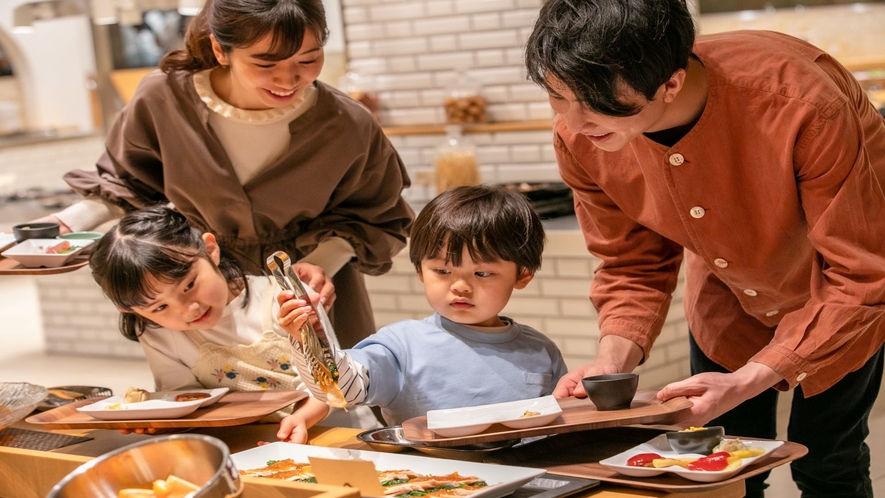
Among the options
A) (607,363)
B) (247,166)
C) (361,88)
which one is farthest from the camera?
(361,88)

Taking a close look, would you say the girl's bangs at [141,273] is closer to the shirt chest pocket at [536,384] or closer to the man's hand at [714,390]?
the shirt chest pocket at [536,384]

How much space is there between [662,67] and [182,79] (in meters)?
1.23

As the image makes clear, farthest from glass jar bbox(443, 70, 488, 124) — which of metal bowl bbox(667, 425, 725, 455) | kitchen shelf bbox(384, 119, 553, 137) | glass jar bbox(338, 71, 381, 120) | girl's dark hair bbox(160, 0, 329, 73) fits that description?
metal bowl bbox(667, 425, 725, 455)

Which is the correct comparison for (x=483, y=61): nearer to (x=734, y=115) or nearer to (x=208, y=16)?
(x=208, y=16)

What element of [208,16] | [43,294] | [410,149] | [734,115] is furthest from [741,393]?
[43,294]

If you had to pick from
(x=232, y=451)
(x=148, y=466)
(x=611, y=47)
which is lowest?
(x=232, y=451)

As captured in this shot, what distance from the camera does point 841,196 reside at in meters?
1.58

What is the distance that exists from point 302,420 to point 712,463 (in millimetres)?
759

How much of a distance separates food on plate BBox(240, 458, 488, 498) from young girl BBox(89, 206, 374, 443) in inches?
21.8

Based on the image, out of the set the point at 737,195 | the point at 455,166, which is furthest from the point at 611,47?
the point at 455,166

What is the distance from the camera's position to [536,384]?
1.89m

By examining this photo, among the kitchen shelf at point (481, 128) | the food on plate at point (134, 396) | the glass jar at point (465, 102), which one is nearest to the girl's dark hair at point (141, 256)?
the food on plate at point (134, 396)

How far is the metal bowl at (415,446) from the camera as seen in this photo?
5.25 ft

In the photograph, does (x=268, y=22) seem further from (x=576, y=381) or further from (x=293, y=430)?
(x=576, y=381)
